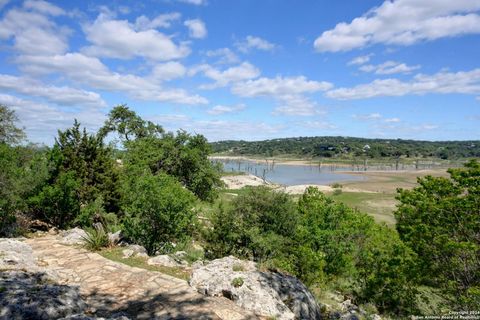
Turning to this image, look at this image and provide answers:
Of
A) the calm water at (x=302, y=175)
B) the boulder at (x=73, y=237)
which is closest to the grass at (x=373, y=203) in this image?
the calm water at (x=302, y=175)

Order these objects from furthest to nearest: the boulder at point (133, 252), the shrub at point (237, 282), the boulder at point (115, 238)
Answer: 1. the boulder at point (115, 238)
2. the boulder at point (133, 252)
3. the shrub at point (237, 282)

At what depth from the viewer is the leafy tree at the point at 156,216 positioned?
11.8 m

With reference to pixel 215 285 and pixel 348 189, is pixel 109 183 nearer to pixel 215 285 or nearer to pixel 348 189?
pixel 215 285

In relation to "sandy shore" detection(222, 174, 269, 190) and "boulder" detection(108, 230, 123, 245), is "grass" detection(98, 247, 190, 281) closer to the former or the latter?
"boulder" detection(108, 230, 123, 245)

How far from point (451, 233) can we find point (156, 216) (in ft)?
33.4

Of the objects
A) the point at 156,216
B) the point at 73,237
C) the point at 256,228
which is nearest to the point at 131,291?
the point at 156,216

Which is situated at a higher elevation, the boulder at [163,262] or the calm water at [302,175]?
the boulder at [163,262]

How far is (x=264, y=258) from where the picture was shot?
13.3 metres

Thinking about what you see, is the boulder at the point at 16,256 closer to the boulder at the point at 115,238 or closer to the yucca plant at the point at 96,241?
the yucca plant at the point at 96,241

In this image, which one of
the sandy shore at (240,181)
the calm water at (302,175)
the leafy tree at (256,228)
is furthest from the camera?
the calm water at (302,175)

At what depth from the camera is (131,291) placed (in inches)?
279

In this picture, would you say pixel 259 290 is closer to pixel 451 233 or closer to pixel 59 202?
pixel 451 233

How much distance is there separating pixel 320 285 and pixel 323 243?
13.7ft

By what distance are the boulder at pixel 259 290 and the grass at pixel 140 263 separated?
2.23 feet
